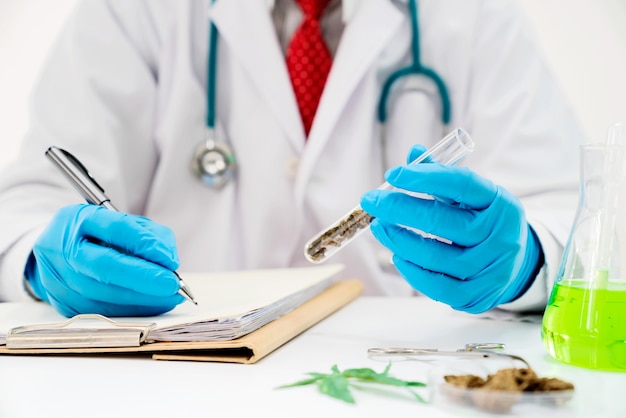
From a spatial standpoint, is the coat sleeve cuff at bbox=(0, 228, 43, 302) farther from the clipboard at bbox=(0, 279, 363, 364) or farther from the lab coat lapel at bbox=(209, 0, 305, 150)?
the lab coat lapel at bbox=(209, 0, 305, 150)

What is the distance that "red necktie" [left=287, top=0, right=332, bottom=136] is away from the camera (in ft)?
3.78

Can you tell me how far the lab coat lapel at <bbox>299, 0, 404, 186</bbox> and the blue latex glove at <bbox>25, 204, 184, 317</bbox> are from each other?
0.43 meters

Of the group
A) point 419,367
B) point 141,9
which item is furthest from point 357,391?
point 141,9

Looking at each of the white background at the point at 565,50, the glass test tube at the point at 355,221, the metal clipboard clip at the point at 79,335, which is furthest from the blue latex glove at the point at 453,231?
the white background at the point at 565,50

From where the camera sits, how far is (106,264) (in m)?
0.70

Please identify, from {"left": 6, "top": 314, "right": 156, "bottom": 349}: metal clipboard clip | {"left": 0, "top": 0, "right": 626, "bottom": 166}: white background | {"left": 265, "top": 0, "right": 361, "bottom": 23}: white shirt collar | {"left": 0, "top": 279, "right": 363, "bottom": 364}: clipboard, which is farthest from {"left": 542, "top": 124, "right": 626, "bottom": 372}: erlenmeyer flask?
{"left": 0, "top": 0, "right": 626, "bottom": 166}: white background

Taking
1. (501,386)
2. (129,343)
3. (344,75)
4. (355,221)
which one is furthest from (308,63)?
(501,386)

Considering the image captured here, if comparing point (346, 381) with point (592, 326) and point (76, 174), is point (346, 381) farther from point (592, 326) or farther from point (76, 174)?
point (76, 174)

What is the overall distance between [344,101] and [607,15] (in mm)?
1143

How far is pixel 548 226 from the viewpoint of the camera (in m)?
0.84

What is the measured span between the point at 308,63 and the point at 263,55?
0.28 ft

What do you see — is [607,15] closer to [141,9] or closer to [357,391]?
[141,9]

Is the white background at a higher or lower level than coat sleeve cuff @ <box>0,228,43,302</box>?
higher

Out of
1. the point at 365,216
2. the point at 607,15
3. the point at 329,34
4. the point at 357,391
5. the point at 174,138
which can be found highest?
the point at 607,15
